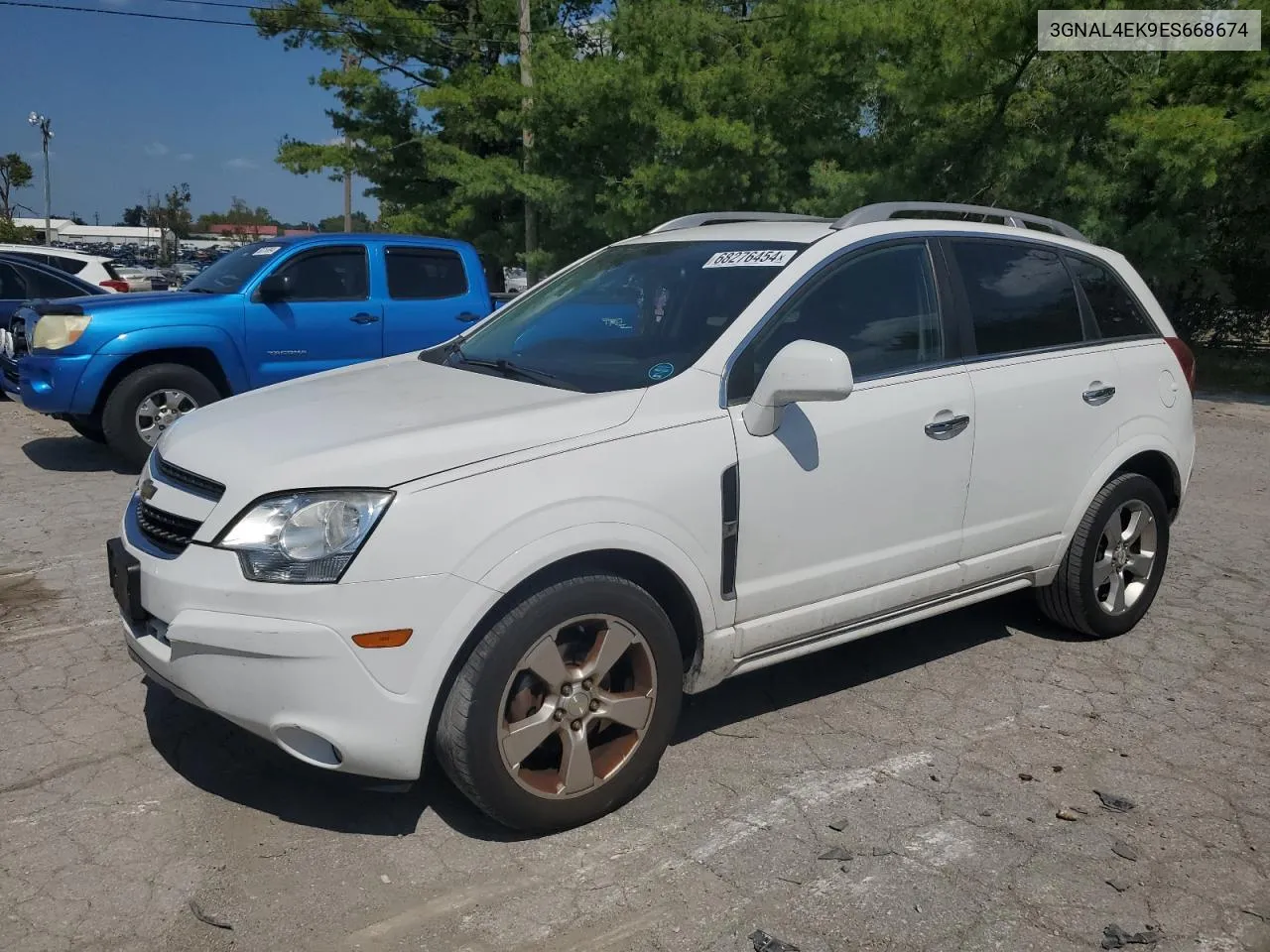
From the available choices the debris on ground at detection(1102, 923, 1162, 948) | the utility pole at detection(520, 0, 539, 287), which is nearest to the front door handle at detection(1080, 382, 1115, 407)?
the debris on ground at detection(1102, 923, 1162, 948)

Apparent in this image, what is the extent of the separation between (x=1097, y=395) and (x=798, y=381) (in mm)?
1900

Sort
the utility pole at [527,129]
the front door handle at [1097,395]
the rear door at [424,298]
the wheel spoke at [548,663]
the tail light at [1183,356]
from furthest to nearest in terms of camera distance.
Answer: the utility pole at [527,129] < the rear door at [424,298] < the tail light at [1183,356] < the front door handle at [1097,395] < the wheel spoke at [548,663]

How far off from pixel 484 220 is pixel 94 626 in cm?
2122

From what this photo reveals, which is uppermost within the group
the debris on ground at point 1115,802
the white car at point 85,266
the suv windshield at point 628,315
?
the white car at point 85,266

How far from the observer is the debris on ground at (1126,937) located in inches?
109

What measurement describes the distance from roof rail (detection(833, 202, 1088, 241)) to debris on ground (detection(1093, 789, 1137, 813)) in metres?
2.12

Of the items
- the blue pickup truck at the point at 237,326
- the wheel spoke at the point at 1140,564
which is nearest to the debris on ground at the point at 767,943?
the wheel spoke at the point at 1140,564

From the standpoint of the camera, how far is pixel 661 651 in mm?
3301

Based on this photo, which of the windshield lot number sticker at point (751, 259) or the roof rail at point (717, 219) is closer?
the windshield lot number sticker at point (751, 259)

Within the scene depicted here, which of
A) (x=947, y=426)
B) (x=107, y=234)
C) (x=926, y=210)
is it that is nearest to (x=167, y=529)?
(x=947, y=426)

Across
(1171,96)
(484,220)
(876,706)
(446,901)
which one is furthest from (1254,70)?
(484,220)

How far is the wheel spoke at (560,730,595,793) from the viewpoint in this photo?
3.19 meters

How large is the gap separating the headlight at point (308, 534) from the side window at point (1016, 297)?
8.21 feet

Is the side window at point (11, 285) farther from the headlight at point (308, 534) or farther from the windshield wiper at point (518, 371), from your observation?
the headlight at point (308, 534)
